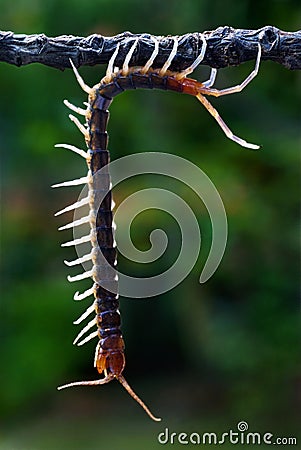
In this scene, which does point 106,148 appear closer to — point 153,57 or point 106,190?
point 106,190

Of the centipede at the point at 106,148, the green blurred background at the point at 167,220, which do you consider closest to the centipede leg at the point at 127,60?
the centipede at the point at 106,148

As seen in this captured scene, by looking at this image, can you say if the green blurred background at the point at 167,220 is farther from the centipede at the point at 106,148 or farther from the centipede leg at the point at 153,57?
the centipede leg at the point at 153,57

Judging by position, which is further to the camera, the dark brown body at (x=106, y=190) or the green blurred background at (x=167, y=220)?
the green blurred background at (x=167, y=220)

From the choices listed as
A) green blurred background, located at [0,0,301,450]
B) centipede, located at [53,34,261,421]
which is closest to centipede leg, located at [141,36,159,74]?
centipede, located at [53,34,261,421]

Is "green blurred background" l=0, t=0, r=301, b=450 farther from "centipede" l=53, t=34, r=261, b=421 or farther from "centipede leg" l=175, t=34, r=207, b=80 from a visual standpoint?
"centipede leg" l=175, t=34, r=207, b=80

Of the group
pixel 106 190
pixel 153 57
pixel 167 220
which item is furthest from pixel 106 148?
pixel 167 220

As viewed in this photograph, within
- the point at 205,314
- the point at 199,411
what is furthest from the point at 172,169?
the point at 199,411
